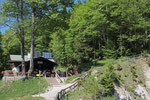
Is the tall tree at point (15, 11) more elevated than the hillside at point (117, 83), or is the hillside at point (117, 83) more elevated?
the tall tree at point (15, 11)

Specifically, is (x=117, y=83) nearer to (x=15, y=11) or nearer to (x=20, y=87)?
(x=20, y=87)

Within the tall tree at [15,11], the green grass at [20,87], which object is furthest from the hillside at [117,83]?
the tall tree at [15,11]

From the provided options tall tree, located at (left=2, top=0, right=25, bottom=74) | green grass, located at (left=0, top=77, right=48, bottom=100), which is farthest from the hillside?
tall tree, located at (left=2, top=0, right=25, bottom=74)

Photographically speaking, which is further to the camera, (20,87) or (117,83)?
(20,87)

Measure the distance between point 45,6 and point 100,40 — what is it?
69.9 feet

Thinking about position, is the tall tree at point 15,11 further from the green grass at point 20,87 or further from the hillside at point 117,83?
the hillside at point 117,83

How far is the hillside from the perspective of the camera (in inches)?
550

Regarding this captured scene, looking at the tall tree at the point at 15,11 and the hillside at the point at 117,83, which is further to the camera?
the tall tree at the point at 15,11

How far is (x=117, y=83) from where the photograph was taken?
55.0 feet

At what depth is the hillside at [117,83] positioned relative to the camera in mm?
13969

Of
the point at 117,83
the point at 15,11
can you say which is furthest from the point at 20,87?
the point at 117,83

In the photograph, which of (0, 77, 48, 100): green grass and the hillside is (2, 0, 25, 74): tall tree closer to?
(0, 77, 48, 100): green grass

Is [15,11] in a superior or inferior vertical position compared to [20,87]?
superior

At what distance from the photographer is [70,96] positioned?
45.3ft
